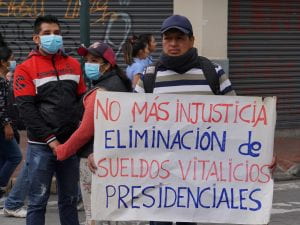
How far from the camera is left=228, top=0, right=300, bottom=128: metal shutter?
1276 cm

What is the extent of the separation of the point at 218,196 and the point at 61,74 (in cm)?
164

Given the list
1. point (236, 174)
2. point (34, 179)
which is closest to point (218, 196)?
point (236, 174)

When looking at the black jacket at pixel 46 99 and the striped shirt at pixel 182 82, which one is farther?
the black jacket at pixel 46 99

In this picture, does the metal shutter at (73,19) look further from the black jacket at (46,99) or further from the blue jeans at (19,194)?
the black jacket at (46,99)

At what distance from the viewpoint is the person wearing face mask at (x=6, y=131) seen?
729cm

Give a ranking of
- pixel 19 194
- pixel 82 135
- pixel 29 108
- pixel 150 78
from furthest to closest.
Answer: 1. pixel 19 194
2. pixel 29 108
3. pixel 82 135
4. pixel 150 78

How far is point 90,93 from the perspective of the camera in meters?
4.95

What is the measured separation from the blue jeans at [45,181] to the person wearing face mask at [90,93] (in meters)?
0.21

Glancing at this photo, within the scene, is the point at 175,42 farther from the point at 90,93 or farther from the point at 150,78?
the point at 90,93

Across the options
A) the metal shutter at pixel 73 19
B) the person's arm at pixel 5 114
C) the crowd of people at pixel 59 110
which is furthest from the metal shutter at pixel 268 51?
the crowd of people at pixel 59 110

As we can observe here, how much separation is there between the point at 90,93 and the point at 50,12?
25.3 ft

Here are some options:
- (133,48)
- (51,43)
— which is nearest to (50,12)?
(133,48)

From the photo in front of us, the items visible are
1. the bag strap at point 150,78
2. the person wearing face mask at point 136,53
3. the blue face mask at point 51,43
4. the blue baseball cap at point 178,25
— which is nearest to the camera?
the blue baseball cap at point 178,25

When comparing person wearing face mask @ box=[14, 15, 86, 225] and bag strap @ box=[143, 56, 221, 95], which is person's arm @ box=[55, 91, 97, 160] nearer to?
person wearing face mask @ box=[14, 15, 86, 225]
